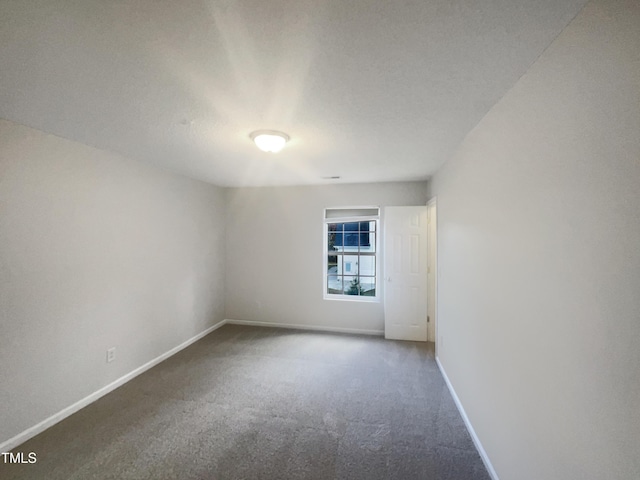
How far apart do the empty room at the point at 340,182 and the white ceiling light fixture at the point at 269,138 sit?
9 centimetres

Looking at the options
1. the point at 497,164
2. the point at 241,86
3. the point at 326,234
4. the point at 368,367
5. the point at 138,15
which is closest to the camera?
the point at 138,15

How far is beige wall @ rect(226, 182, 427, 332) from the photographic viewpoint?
182 inches

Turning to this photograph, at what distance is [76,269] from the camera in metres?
2.57

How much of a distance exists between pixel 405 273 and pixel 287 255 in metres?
1.95

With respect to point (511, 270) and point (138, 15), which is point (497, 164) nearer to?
point (511, 270)

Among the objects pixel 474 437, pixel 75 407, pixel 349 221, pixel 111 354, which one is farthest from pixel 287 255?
pixel 474 437

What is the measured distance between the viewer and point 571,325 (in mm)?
1108

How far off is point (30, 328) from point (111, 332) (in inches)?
28.6

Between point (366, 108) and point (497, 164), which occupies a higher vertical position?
point (366, 108)

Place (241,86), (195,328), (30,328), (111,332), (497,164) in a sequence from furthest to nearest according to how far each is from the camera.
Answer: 1. (195,328)
2. (111,332)
3. (30,328)
4. (497,164)
5. (241,86)

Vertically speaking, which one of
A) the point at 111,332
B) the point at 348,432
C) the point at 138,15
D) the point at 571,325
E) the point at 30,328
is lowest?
the point at 348,432

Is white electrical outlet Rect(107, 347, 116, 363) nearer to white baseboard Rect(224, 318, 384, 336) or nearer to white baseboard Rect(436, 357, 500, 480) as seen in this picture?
white baseboard Rect(224, 318, 384, 336)

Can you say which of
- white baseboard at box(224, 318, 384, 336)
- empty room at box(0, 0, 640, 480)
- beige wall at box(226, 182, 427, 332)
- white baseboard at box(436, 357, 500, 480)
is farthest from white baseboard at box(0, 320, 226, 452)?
white baseboard at box(436, 357, 500, 480)

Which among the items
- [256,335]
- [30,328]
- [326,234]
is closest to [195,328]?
[256,335]
